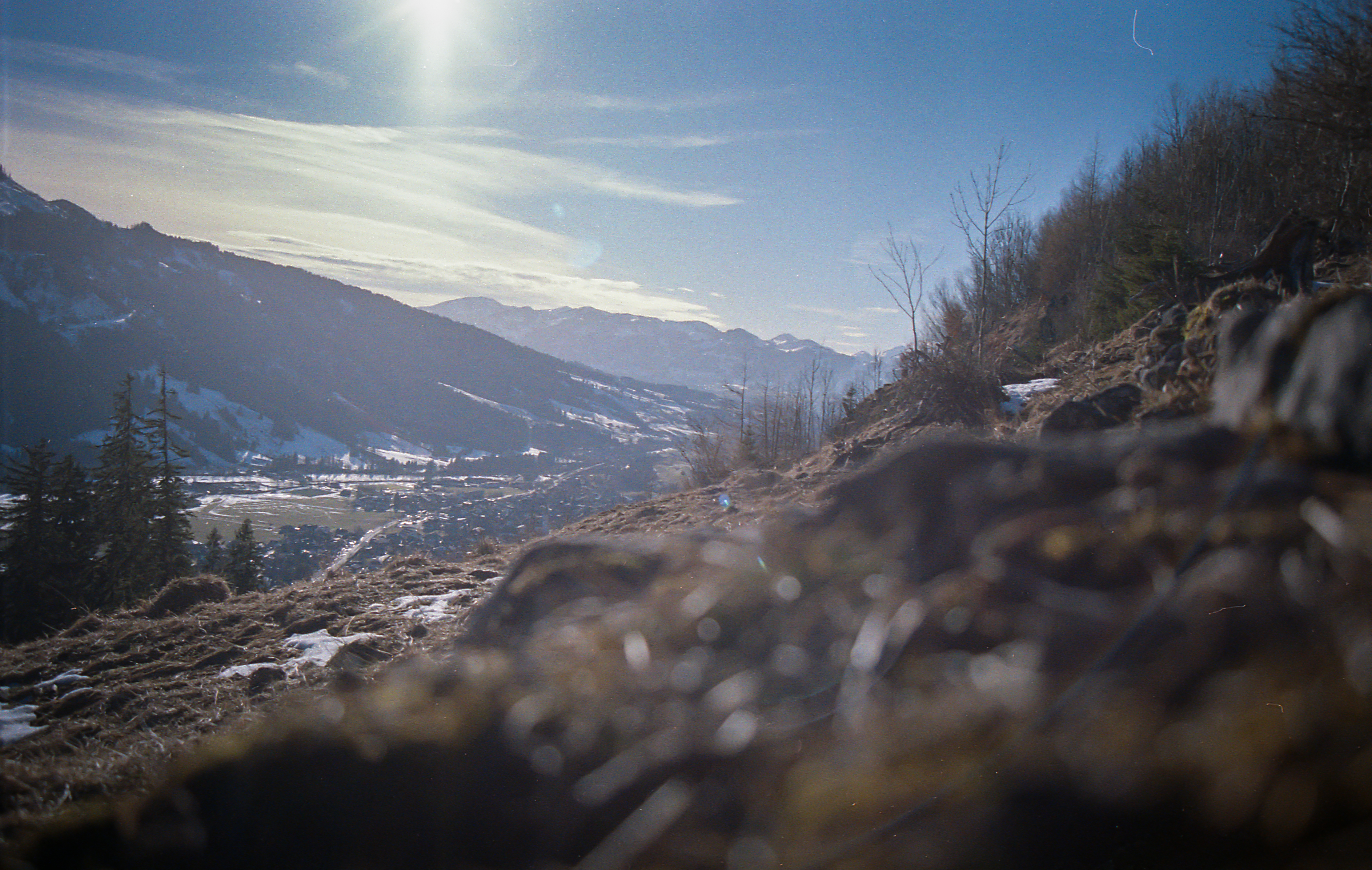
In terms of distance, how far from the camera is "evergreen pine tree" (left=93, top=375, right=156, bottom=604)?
16.1 metres

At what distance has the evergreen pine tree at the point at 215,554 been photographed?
1966 centimetres

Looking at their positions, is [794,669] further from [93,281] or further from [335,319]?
[335,319]

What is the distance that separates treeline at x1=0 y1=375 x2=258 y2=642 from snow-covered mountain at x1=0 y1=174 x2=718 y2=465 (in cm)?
5881

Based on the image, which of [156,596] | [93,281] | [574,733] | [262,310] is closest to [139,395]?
[93,281]

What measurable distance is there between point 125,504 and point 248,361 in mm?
109416

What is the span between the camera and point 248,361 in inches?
4230

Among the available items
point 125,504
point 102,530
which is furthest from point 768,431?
point 102,530

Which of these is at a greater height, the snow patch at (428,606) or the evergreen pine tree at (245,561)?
the snow patch at (428,606)

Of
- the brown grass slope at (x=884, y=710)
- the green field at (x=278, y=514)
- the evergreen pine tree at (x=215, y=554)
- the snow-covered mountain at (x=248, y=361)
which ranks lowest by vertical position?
the green field at (x=278, y=514)

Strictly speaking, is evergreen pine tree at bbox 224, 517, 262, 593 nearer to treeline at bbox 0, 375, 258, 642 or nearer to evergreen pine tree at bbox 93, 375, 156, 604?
treeline at bbox 0, 375, 258, 642

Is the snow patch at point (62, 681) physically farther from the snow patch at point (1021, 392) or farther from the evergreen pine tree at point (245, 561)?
the evergreen pine tree at point (245, 561)

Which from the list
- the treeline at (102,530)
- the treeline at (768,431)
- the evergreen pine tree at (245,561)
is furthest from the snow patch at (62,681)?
the evergreen pine tree at (245,561)

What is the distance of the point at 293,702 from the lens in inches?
98.3

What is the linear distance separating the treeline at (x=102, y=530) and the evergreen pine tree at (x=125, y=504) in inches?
0.9
